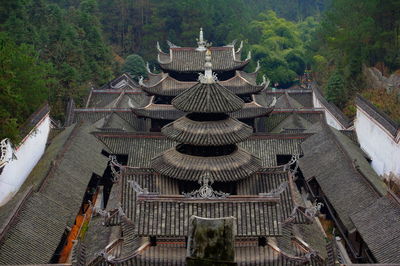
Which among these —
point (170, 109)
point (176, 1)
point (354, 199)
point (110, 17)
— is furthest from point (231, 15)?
point (354, 199)

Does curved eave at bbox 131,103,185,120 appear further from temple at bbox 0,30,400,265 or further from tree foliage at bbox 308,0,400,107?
tree foliage at bbox 308,0,400,107

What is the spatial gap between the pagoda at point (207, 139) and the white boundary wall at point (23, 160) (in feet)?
31.8

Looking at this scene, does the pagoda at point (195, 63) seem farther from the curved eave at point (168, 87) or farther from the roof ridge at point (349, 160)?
the roof ridge at point (349, 160)

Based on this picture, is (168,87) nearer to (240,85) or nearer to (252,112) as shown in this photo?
(240,85)

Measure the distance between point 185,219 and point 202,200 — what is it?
77cm

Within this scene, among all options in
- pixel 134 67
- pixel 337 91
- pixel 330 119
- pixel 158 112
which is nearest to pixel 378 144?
pixel 330 119

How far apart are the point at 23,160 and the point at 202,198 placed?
1616 cm

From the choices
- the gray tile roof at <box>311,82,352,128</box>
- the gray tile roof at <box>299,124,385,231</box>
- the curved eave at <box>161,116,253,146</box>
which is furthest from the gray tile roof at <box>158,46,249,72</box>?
the curved eave at <box>161,116,253,146</box>

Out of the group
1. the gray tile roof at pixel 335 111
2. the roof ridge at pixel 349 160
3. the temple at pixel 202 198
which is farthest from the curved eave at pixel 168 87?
the gray tile roof at pixel 335 111

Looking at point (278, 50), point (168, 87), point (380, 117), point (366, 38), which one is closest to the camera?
point (380, 117)

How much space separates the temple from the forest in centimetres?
548

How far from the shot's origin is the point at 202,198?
14.7 m

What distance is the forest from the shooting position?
3484cm

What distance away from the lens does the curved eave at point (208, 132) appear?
17.7 meters
